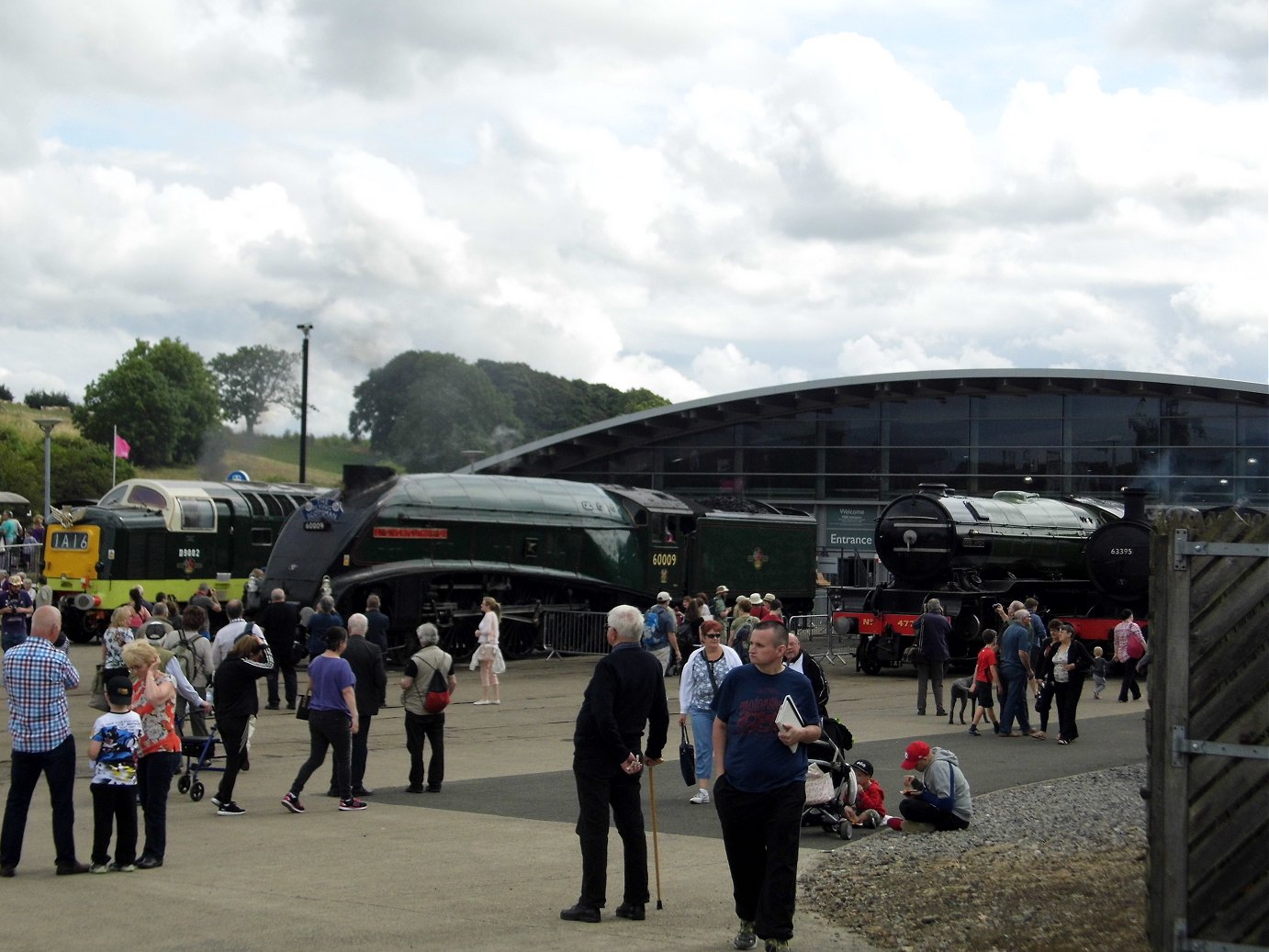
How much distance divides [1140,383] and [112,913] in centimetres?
3808

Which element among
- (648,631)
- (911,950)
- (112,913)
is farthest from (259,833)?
(648,631)

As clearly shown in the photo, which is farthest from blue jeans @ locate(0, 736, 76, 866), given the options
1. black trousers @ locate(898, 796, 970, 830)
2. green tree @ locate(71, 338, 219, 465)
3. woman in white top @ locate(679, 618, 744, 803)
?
green tree @ locate(71, 338, 219, 465)

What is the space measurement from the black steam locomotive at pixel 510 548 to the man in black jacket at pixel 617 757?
1729cm

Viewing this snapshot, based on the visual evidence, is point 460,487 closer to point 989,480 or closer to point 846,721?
point 846,721

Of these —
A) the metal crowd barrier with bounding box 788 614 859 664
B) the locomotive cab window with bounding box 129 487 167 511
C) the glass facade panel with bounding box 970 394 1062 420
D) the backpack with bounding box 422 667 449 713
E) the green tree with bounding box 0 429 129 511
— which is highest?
the glass facade panel with bounding box 970 394 1062 420

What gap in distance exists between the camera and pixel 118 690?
9.49 m

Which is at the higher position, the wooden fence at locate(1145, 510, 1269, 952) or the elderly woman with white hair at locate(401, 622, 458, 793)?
the wooden fence at locate(1145, 510, 1269, 952)

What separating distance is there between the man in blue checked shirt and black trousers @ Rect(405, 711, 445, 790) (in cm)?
407

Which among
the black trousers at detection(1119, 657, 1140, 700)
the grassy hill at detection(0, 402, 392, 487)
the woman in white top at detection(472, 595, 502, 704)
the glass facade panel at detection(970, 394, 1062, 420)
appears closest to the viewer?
the woman in white top at detection(472, 595, 502, 704)

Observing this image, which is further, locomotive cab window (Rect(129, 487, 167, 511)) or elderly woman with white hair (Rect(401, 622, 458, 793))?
locomotive cab window (Rect(129, 487, 167, 511))

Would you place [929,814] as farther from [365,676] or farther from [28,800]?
[28,800]

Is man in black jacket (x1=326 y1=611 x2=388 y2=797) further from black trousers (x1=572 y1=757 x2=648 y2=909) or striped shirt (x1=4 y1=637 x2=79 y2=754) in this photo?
black trousers (x1=572 y1=757 x2=648 y2=909)

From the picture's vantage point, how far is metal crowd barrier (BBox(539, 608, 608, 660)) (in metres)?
29.6

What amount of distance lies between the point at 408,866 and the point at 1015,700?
10.4 meters
